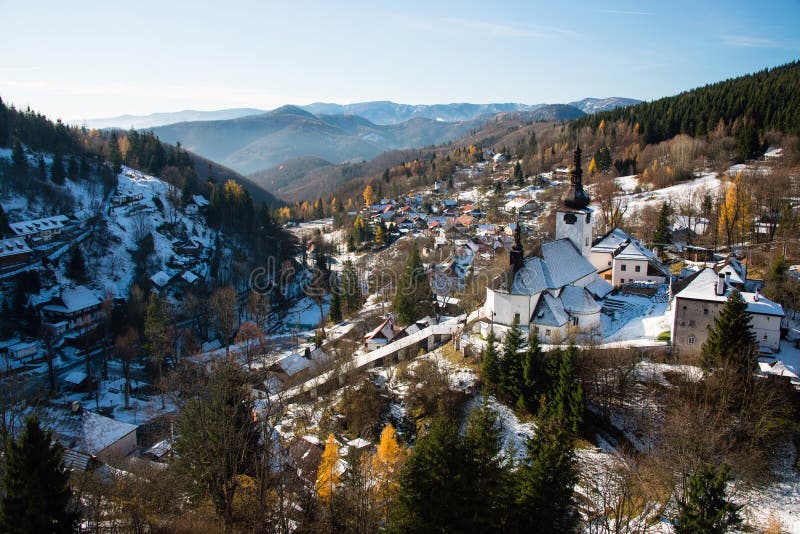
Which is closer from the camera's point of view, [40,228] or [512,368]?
[512,368]

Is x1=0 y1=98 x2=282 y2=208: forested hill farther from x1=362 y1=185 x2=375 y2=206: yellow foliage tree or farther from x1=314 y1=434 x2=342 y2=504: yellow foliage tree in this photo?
x1=314 y1=434 x2=342 y2=504: yellow foliage tree

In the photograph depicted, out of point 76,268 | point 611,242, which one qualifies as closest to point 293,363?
point 611,242

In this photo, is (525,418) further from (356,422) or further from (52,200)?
(52,200)

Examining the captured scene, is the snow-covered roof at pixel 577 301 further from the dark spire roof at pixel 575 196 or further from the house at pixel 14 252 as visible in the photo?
the house at pixel 14 252

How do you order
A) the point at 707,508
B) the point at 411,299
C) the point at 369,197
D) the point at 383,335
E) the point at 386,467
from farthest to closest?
the point at 369,197
the point at 411,299
the point at 383,335
the point at 386,467
the point at 707,508

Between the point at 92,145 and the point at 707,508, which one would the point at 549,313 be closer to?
the point at 707,508
